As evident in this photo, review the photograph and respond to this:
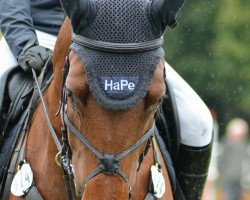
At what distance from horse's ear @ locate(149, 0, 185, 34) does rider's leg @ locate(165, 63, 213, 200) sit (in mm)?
1826

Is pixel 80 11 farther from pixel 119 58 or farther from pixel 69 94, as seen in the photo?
pixel 69 94

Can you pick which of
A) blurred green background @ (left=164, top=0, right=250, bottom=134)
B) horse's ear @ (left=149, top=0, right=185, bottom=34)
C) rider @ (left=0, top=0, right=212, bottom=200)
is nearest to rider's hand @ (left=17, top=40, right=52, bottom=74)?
rider @ (left=0, top=0, right=212, bottom=200)

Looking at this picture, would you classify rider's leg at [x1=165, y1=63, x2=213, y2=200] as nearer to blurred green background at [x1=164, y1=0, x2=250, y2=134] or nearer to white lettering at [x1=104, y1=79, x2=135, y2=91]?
white lettering at [x1=104, y1=79, x2=135, y2=91]

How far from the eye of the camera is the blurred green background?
118ft

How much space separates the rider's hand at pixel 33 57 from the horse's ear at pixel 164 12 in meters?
1.52

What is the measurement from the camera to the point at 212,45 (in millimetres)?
36781

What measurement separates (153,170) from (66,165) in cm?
86

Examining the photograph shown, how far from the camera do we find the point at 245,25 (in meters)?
36.5

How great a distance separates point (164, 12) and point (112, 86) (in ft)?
2.01

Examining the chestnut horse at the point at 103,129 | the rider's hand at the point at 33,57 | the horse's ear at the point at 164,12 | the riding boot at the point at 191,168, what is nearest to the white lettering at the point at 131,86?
the chestnut horse at the point at 103,129

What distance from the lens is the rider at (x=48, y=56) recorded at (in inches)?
340

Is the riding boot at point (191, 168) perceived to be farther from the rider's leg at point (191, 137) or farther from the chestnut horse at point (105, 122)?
the chestnut horse at point (105, 122)

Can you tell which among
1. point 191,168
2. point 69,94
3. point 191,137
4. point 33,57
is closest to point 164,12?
point 69,94

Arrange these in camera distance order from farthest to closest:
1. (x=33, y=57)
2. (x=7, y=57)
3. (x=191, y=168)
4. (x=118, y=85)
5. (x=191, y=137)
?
(x=191, y=168) → (x=191, y=137) → (x=7, y=57) → (x=33, y=57) → (x=118, y=85)
